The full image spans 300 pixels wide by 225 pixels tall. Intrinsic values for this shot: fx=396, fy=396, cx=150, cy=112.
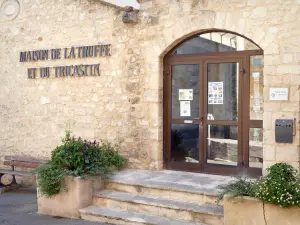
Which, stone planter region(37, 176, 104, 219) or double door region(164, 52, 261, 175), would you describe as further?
double door region(164, 52, 261, 175)

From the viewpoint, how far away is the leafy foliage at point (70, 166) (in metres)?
6.04

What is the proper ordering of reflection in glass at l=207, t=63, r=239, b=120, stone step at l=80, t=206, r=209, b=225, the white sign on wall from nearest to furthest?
stone step at l=80, t=206, r=209, b=225
the white sign on wall
reflection in glass at l=207, t=63, r=239, b=120

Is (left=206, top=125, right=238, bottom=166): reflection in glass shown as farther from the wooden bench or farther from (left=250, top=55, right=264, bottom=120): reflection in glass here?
the wooden bench

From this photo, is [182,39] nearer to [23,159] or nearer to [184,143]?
[184,143]

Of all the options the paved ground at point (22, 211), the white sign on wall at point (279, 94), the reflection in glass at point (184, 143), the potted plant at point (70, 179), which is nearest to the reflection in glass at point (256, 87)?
the white sign on wall at point (279, 94)

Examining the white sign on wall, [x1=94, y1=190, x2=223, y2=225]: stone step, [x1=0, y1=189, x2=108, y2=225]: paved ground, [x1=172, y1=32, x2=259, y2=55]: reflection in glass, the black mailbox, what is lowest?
[x1=0, y1=189, x2=108, y2=225]: paved ground

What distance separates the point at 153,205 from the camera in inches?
215

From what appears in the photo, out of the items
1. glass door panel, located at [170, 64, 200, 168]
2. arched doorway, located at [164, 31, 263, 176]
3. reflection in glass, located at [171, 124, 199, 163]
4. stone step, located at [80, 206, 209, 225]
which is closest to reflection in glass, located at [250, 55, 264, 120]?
arched doorway, located at [164, 31, 263, 176]

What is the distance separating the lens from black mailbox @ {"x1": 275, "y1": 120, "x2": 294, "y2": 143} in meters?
5.46

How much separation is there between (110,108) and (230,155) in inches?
91.8

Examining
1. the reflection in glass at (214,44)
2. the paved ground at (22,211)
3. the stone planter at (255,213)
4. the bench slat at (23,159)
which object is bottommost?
the paved ground at (22,211)

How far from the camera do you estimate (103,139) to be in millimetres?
7344

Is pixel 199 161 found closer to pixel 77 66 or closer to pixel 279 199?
pixel 279 199

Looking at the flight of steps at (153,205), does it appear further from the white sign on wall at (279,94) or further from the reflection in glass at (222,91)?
the white sign on wall at (279,94)
